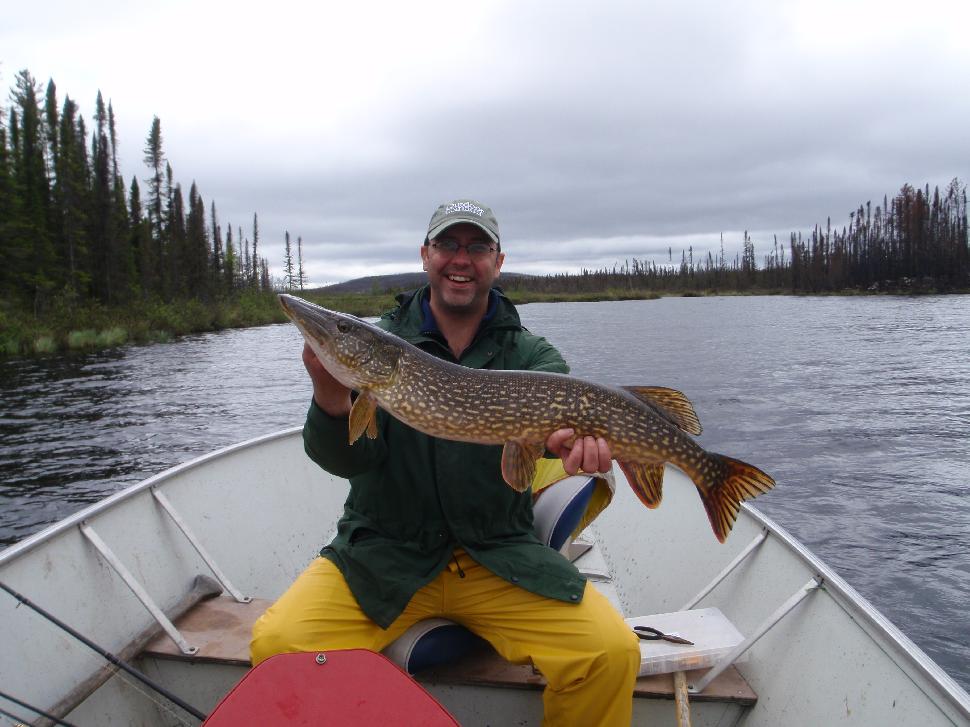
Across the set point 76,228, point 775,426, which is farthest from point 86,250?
point 775,426

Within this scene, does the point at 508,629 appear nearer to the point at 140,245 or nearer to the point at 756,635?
the point at 756,635

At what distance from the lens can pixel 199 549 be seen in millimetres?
3545

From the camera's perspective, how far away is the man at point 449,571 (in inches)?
96.1

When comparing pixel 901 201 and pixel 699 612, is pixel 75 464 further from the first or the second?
pixel 901 201

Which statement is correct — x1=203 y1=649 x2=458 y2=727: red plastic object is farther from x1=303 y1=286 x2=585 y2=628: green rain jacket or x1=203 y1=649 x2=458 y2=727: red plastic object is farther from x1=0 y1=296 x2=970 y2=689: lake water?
x1=0 y1=296 x2=970 y2=689: lake water

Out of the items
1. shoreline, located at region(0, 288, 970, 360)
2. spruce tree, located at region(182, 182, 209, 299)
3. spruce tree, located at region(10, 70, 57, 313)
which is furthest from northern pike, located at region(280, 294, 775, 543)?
spruce tree, located at region(182, 182, 209, 299)

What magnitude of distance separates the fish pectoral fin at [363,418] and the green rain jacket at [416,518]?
3.1 inches

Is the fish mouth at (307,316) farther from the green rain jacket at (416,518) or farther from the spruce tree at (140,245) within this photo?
the spruce tree at (140,245)

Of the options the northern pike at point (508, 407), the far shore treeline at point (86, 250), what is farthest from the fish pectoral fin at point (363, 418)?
the far shore treeline at point (86, 250)

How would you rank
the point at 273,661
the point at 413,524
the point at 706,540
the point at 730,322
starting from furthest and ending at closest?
the point at 730,322
the point at 706,540
the point at 413,524
the point at 273,661

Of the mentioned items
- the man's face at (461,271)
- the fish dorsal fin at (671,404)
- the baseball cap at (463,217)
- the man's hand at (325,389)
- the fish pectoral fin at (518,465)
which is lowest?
the fish pectoral fin at (518,465)

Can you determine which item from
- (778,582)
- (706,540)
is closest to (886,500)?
(706,540)

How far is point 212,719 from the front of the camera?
73.2 inches

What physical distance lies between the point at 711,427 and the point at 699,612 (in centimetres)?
911
